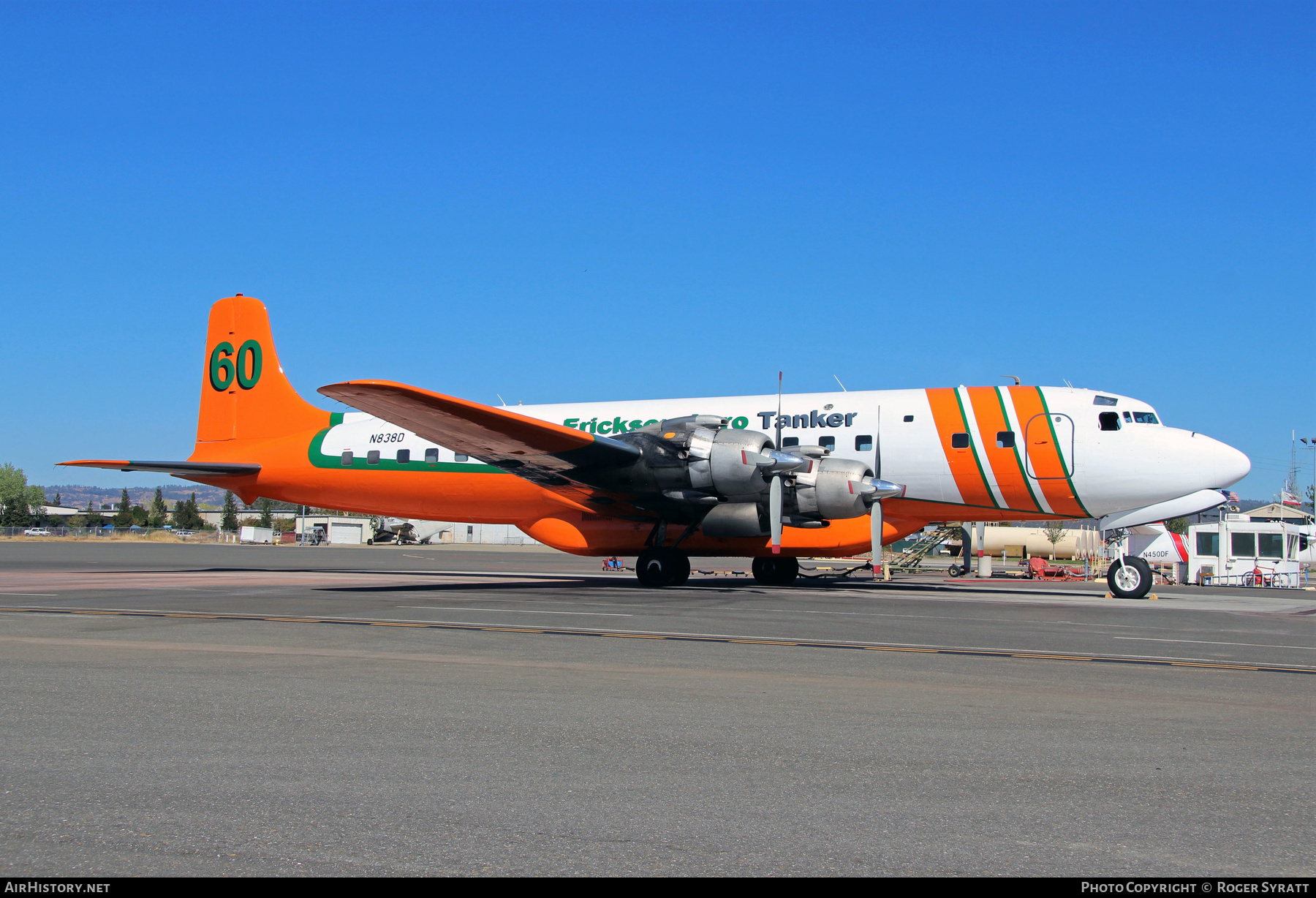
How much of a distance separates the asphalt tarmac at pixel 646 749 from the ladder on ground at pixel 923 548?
17364mm

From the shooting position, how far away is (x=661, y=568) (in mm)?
22484

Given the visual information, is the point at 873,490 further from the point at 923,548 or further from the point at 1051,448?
the point at 923,548

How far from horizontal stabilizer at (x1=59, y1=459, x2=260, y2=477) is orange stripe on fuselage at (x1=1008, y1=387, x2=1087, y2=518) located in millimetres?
19799

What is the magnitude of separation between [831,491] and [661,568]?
4.17 meters

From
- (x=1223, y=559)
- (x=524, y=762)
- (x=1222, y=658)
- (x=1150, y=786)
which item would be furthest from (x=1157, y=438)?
(x=524, y=762)

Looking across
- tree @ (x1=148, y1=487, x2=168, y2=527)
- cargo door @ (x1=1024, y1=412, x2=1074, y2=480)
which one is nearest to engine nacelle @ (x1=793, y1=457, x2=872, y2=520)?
cargo door @ (x1=1024, y1=412, x2=1074, y2=480)

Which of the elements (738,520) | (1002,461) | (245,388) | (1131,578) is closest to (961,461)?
(1002,461)

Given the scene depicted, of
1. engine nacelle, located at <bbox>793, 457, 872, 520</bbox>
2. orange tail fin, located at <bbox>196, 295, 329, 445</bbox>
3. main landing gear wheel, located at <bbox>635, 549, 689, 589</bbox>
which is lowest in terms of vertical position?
main landing gear wheel, located at <bbox>635, 549, 689, 589</bbox>

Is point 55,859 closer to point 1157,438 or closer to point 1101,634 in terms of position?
point 1101,634


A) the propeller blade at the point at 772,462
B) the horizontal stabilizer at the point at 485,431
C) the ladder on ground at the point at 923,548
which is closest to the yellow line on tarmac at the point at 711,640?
the horizontal stabilizer at the point at 485,431

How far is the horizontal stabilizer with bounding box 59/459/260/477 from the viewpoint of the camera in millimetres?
26297

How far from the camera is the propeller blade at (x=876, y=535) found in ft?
66.4

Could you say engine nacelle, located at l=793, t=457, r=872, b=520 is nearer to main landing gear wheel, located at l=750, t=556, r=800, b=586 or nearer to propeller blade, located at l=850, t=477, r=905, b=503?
propeller blade, located at l=850, t=477, r=905, b=503

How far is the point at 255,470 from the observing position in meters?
27.7
